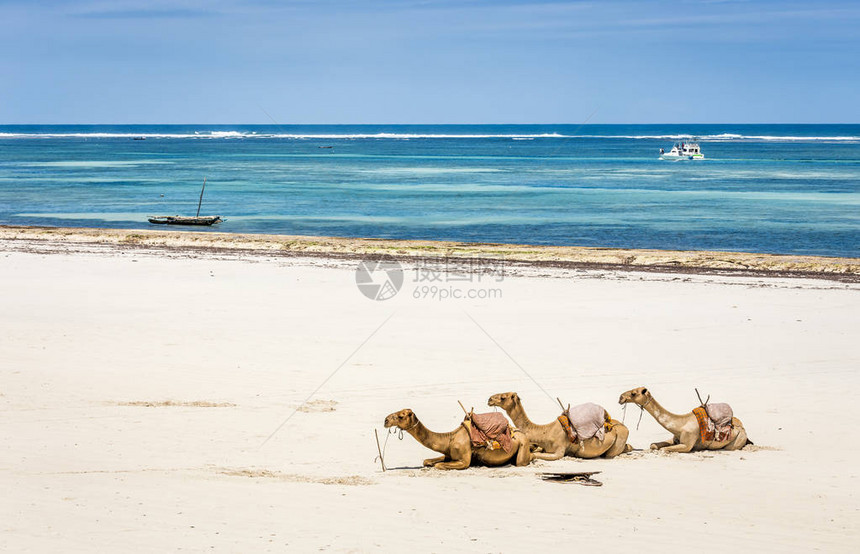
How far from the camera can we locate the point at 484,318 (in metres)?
16.1

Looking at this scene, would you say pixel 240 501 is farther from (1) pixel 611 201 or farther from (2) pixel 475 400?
(1) pixel 611 201

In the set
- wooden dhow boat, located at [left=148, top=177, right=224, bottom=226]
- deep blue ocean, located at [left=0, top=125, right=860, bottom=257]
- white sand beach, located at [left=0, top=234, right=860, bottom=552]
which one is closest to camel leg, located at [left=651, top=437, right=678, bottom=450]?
white sand beach, located at [left=0, top=234, right=860, bottom=552]

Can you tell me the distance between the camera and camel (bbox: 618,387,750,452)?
9141 millimetres

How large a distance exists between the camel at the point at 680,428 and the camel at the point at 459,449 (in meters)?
1.34

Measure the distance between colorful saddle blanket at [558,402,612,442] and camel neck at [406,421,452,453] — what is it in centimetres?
114

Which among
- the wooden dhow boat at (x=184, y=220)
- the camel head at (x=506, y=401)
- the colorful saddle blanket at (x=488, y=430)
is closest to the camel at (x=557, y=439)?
the camel head at (x=506, y=401)

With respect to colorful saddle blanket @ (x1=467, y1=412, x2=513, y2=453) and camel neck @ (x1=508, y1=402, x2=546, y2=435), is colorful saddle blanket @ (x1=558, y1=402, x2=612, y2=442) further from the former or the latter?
colorful saddle blanket @ (x1=467, y1=412, x2=513, y2=453)

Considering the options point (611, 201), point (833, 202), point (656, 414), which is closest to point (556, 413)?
point (656, 414)

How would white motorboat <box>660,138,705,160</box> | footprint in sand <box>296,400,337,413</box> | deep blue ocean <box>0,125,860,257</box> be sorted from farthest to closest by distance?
1. white motorboat <box>660,138,705,160</box>
2. deep blue ocean <box>0,125,860,257</box>
3. footprint in sand <box>296,400,337,413</box>

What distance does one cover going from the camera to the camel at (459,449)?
8531 millimetres

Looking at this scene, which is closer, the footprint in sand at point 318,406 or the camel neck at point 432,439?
the camel neck at point 432,439

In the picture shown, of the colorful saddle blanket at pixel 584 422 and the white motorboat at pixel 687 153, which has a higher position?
the white motorboat at pixel 687 153

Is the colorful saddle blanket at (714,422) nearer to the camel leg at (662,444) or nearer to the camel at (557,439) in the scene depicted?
the camel leg at (662,444)

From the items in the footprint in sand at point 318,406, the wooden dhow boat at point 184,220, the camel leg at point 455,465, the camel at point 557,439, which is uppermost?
the wooden dhow boat at point 184,220
